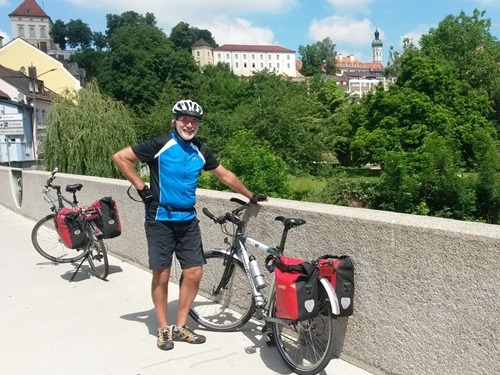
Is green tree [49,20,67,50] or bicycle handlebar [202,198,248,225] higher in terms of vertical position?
green tree [49,20,67,50]

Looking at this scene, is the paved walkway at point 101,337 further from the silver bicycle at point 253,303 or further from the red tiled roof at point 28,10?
the red tiled roof at point 28,10

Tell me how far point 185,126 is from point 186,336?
1610mm

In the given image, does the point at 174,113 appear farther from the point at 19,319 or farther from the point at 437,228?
the point at 19,319

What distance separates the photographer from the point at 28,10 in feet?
409

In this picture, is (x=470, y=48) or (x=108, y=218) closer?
(x=108, y=218)

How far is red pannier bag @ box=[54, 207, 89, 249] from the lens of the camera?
6.30 meters

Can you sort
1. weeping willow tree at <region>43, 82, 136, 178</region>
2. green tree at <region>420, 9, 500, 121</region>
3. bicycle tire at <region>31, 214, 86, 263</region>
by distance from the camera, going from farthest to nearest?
green tree at <region>420, 9, 500, 121</region> < weeping willow tree at <region>43, 82, 136, 178</region> < bicycle tire at <region>31, 214, 86, 263</region>

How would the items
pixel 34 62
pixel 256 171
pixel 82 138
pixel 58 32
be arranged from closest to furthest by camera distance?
pixel 256 171 < pixel 82 138 < pixel 34 62 < pixel 58 32

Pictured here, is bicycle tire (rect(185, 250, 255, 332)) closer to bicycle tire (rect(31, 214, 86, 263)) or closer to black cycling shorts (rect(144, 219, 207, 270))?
black cycling shorts (rect(144, 219, 207, 270))

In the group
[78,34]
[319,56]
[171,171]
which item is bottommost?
[171,171]

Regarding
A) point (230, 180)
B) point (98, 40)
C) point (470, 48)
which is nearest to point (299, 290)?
point (230, 180)

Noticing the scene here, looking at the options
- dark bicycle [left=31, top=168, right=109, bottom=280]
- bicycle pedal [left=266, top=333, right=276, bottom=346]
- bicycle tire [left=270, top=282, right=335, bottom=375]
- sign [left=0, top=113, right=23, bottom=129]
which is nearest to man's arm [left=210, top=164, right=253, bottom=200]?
bicycle tire [left=270, top=282, right=335, bottom=375]

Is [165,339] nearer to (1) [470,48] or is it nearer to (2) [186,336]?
(2) [186,336]

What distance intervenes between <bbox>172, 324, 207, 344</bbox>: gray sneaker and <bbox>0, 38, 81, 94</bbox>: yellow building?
7162 cm
